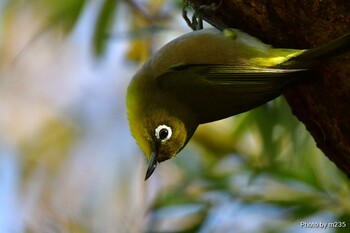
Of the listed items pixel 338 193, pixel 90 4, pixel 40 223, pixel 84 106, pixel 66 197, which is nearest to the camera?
pixel 338 193

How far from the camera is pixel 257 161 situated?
4.23m

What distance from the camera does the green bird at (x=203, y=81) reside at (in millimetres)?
2842

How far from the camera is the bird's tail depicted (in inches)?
101

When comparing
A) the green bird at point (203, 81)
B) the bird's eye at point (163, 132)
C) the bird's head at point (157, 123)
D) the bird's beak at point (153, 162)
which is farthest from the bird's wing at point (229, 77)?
the bird's beak at point (153, 162)

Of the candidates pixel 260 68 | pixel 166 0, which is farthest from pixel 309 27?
pixel 166 0

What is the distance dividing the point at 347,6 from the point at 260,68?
0.46 m

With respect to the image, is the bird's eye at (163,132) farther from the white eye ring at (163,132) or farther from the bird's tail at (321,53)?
the bird's tail at (321,53)

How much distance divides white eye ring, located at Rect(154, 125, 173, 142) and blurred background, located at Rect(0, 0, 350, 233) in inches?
25.3

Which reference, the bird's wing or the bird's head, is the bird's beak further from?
the bird's wing

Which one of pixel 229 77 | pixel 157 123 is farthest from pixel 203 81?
pixel 157 123

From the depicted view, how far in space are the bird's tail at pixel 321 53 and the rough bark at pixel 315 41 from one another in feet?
0.22

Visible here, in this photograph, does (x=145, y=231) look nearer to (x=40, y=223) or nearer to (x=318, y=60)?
(x=40, y=223)

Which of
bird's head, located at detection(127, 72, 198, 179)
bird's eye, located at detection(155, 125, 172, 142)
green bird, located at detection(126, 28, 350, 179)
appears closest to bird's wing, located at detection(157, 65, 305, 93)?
green bird, located at detection(126, 28, 350, 179)

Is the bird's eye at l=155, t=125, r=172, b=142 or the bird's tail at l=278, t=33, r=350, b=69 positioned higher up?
the bird's tail at l=278, t=33, r=350, b=69
